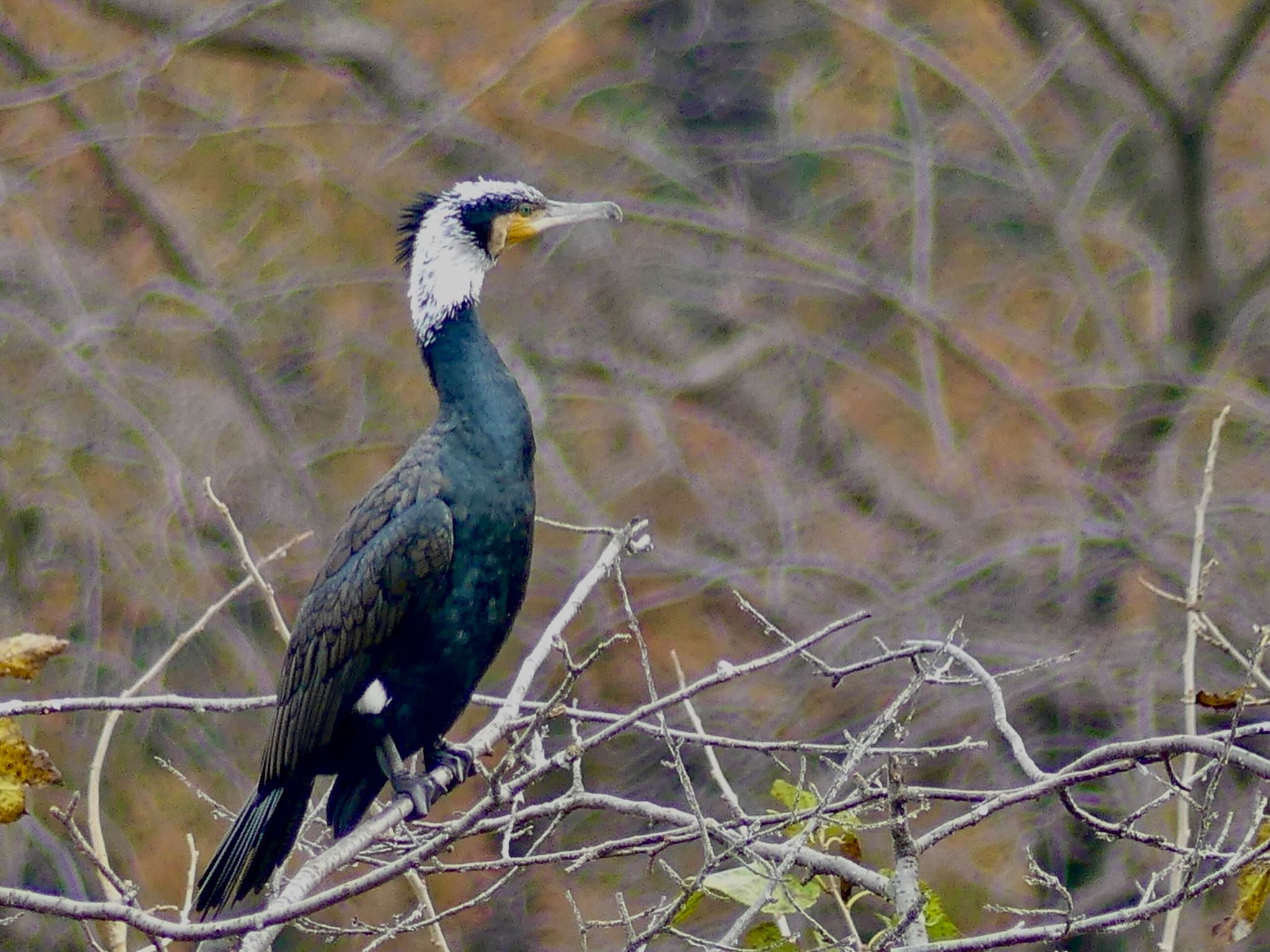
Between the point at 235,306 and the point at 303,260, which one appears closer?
the point at 235,306

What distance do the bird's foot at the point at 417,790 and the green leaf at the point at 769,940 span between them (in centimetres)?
108

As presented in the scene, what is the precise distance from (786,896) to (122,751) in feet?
18.0

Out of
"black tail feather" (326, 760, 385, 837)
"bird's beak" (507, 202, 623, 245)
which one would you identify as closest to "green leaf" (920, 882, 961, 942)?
"black tail feather" (326, 760, 385, 837)

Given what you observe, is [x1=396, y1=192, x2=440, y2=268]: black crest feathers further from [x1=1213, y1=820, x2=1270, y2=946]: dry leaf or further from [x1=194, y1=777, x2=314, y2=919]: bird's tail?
[x1=1213, y1=820, x2=1270, y2=946]: dry leaf

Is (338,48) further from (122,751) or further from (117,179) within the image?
(122,751)

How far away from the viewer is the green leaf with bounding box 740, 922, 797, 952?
274cm

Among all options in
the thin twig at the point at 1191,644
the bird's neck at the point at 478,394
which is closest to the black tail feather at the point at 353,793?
the bird's neck at the point at 478,394

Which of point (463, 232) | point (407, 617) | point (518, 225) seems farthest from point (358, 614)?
point (518, 225)

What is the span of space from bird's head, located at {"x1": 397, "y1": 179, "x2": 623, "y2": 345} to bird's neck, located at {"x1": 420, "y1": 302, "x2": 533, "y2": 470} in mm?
65

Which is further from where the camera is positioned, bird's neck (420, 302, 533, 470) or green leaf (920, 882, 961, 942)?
bird's neck (420, 302, 533, 470)

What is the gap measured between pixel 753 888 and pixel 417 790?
1.13 m

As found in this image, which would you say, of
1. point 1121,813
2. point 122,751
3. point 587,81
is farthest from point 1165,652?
point 122,751

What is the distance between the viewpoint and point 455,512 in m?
3.90

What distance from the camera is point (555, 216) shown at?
455 centimetres
